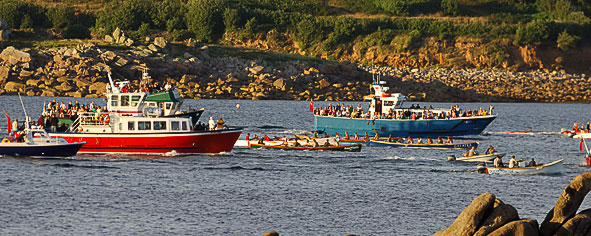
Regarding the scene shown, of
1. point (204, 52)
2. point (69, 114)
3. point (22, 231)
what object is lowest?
point (22, 231)

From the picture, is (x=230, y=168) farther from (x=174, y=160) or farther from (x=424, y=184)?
(x=424, y=184)

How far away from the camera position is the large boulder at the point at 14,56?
486 ft

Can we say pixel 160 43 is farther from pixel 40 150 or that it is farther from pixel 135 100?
pixel 40 150

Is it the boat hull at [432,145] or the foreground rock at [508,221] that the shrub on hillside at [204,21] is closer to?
the boat hull at [432,145]

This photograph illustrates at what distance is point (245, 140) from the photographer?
7850cm

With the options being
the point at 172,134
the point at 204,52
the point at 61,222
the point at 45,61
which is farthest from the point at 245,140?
the point at 204,52

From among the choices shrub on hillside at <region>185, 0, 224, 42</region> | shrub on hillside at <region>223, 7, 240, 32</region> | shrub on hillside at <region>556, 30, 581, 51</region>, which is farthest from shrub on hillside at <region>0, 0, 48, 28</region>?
shrub on hillside at <region>556, 30, 581, 51</region>

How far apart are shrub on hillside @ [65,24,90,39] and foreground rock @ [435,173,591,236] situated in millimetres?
156132

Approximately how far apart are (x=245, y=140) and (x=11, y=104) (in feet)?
196

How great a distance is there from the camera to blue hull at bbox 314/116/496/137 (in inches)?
3509

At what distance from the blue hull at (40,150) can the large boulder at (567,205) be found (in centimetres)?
4076

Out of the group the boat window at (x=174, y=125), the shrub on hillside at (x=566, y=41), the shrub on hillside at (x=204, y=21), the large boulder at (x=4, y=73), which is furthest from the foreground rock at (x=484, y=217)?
the shrub on hillside at (x=566, y=41)

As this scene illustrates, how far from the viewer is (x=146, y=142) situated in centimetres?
6650

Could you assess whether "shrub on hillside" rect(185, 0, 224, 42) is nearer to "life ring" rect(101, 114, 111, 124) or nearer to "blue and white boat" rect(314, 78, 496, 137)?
"blue and white boat" rect(314, 78, 496, 137)
